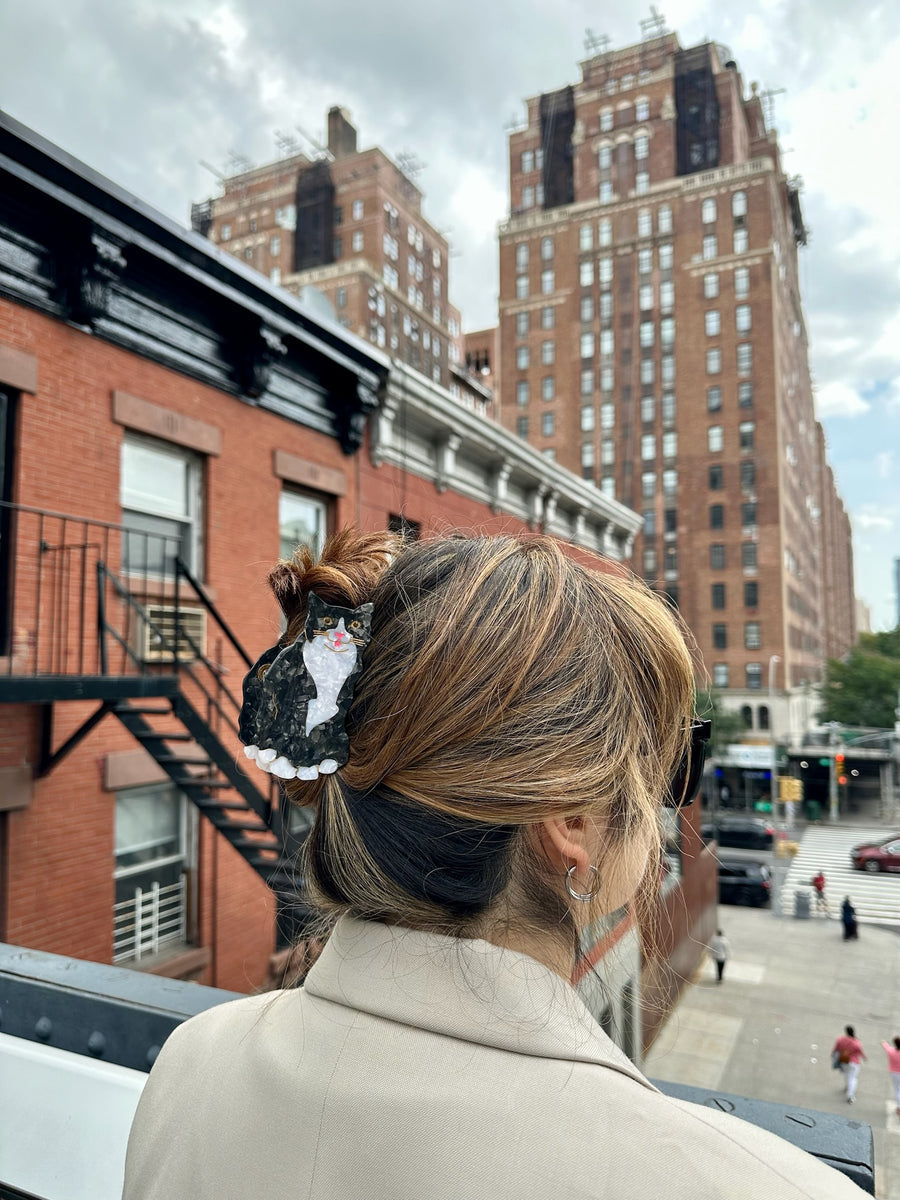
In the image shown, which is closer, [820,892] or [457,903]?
[457,903]

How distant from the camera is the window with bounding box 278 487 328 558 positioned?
9359 millimetres

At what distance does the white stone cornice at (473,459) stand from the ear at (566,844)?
29.1 feet

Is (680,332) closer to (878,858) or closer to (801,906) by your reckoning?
(801,906)

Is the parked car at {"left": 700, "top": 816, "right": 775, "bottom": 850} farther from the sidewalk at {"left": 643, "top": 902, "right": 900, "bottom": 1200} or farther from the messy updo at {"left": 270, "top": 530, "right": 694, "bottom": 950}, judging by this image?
the messy updo at {"left": 270, "top": 530, "right": 694, "bottom": 950}

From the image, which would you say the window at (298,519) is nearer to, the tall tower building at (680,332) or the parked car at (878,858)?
the parked car at (878,858)

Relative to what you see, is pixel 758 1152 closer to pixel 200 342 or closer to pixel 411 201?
pixel 200 342

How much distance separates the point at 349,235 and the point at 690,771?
66166 millimetres

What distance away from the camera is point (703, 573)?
177ft

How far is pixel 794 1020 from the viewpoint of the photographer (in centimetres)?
1681

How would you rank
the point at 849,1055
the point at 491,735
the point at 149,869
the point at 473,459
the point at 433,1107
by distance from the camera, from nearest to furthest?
the point at 433,1107, the point at 491,735, the point at 149,869, the point at 849,1055, the point at 473,459

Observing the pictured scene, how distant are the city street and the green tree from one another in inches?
732

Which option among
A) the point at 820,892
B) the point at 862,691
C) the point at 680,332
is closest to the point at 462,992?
the point at 820,892

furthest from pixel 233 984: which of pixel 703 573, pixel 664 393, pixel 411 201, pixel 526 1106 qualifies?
pixel 411 201

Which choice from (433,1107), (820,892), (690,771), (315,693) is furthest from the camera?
(820,892)
